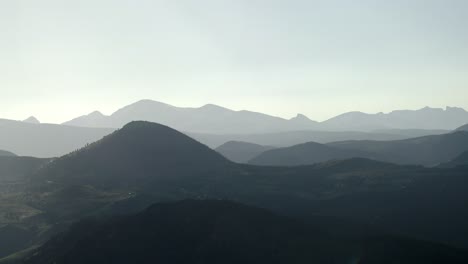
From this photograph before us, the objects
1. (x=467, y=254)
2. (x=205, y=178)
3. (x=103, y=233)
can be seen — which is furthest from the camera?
(x=205, y=178)

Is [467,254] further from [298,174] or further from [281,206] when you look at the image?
[298,174]

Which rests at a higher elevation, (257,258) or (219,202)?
(219,202)

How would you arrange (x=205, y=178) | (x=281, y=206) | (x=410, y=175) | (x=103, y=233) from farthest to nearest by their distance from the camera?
(x=205, y=178)
(x=410, y=175)
(x=281, y=206)
(x=103, y=233)

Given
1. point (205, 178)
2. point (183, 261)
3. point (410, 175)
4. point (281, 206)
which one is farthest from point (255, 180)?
point (183, 261)

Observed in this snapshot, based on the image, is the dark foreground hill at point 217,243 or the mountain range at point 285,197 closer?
the dark foreground hill at point 217,243

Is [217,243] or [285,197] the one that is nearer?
[217,243]

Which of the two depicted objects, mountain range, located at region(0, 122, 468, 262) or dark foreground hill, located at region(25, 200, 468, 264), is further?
mountain range, located at region(0, 122, 468, 262)

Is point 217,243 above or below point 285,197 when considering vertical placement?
below

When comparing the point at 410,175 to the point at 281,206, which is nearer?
the point at 281,206
